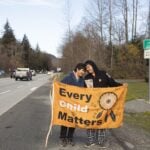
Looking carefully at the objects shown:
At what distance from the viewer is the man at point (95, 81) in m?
9.94

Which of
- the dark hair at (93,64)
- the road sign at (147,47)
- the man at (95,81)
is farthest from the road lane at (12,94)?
the dark hair at (93,64)

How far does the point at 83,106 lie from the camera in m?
9.99

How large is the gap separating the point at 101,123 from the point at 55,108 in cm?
100

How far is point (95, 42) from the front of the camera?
65750mm

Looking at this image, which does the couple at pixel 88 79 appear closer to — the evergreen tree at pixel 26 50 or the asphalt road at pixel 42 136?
the asphalt road at pixel 42 136

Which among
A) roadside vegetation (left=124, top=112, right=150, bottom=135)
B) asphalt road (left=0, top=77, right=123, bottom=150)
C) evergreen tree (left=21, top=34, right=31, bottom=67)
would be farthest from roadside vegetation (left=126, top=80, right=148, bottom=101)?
evergreen tree (left=21, top=34, right=31, bottom=67)

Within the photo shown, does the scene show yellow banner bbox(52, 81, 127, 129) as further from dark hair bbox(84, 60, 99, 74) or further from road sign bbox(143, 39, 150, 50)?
road sign bbox(143, 39, 150, 50)

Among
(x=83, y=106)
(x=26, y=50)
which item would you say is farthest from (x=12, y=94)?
(x=26, y=50)

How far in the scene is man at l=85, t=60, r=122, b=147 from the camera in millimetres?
9938

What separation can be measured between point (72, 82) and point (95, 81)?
495mm

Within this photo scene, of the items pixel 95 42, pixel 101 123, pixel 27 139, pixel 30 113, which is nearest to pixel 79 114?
pixel 101 123

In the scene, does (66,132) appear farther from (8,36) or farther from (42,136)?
(8,36)

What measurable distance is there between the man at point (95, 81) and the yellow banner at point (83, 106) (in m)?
0.18

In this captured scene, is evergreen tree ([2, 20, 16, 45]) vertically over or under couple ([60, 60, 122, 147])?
over
